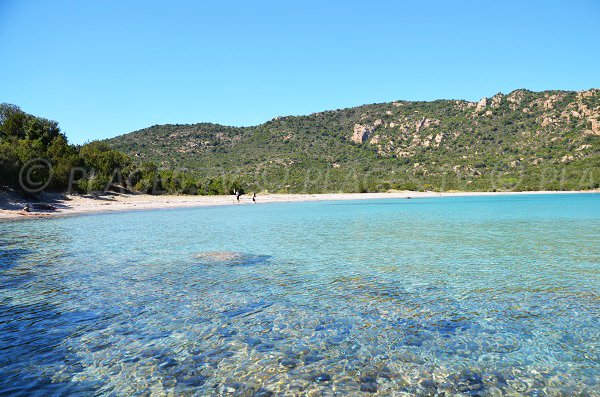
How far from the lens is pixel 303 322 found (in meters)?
7.18

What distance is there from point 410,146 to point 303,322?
10805 centimetres

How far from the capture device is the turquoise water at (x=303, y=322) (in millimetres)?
5102

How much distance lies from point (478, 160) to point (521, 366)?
A: 94.9 m

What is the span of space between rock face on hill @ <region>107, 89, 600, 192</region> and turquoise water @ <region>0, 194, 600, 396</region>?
222 ft

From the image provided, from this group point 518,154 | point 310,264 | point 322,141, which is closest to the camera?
point 310,264

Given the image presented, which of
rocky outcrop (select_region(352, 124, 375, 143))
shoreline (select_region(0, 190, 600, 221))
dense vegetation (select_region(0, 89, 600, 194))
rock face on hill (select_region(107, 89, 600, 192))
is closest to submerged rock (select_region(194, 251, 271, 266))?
shoreline (select_region(0, 190, 600, 221))

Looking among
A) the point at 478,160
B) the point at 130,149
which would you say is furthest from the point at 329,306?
the point at 130,149

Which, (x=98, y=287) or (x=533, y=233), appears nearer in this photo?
(x=98, y=287)

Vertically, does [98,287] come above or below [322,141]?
below

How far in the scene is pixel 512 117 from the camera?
10381 cm

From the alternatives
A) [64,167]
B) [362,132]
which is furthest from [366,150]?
[64,167]

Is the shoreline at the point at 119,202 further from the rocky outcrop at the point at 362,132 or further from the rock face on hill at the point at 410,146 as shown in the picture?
the rocky outcrop at the point at 362,132

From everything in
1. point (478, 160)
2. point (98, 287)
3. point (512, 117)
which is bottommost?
point (98, 287)

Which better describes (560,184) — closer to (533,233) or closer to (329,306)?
(533,233)
